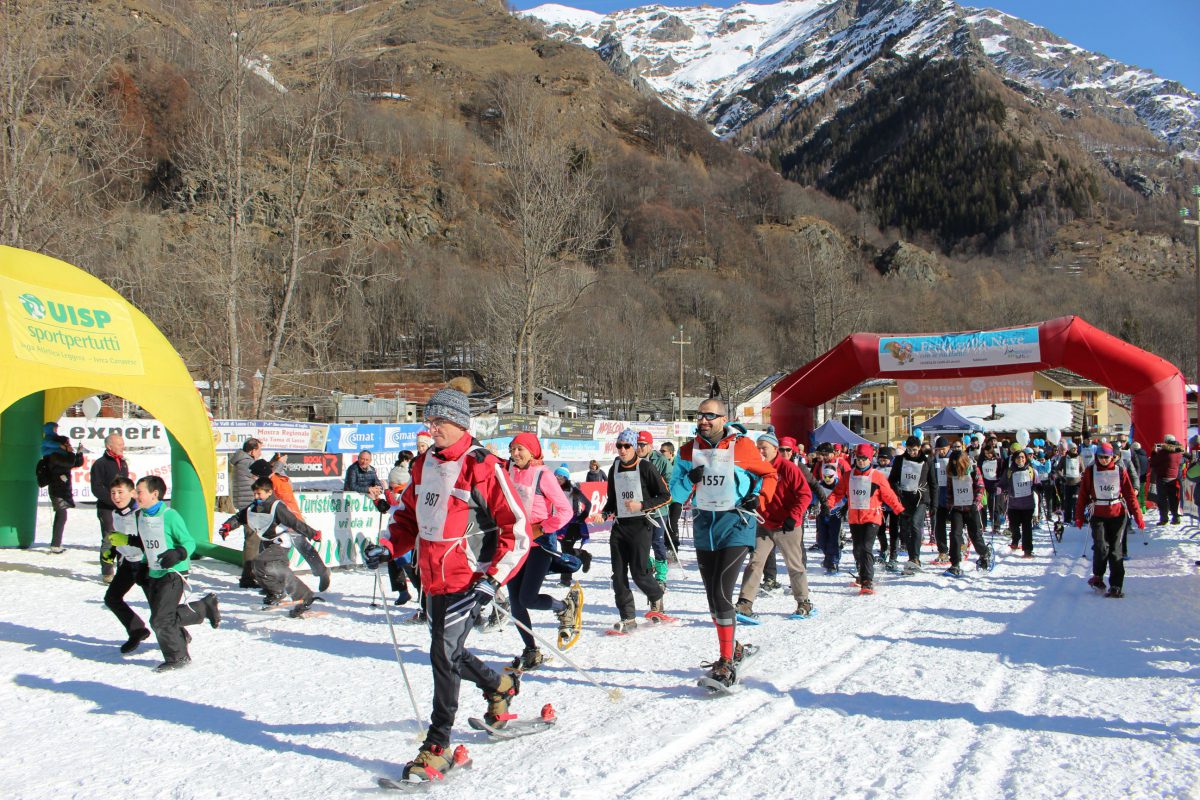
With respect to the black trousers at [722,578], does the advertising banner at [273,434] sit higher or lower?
higher

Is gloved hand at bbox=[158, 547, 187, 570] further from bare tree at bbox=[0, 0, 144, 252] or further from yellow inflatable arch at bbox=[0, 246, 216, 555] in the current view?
bare tree at bbox=[0, 0, 144, 252]

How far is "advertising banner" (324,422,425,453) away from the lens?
17.9m

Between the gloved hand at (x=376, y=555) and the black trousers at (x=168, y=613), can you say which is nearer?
the gloved hand at (x=376, y=555)

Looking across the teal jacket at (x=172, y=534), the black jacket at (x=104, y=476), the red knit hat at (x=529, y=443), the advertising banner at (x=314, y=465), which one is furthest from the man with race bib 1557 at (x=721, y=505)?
the advertising banner at (x=314, y=465)

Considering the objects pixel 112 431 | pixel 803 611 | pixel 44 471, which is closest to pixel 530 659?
pixel 803 611

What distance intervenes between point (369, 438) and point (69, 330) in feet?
29.4

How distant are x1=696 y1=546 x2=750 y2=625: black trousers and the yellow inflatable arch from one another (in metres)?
7.19

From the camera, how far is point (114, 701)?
552cm

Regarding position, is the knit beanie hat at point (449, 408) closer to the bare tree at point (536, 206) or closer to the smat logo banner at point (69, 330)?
the smat logo banner at point (69, 330)

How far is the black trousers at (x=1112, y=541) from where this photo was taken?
8.96 metres

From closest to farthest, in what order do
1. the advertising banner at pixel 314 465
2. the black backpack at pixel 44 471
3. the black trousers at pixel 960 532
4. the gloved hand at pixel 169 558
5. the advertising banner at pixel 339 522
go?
the gloved hand at pixel 169 558 < the black backpack at pixel 44 471 < the advertising banner at pixel 339 522 < the black trousers at pixel 960 532 < the advertising banner at pixel 314 465

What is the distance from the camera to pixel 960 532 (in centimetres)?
1134

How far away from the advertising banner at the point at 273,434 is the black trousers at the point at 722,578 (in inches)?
496

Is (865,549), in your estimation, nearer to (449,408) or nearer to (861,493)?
(861,493)
